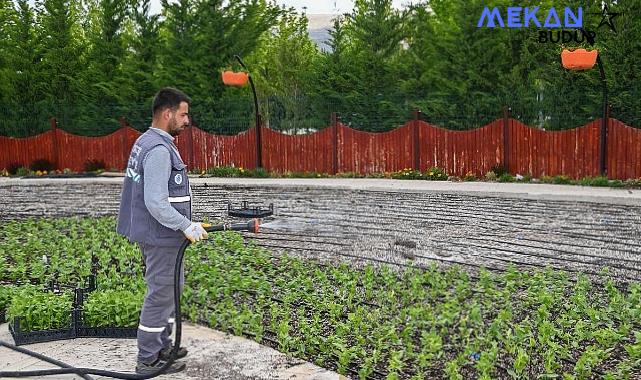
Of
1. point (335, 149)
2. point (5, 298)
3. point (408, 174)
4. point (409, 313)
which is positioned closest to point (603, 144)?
point (408, 174)

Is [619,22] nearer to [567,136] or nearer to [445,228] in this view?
[567,136]

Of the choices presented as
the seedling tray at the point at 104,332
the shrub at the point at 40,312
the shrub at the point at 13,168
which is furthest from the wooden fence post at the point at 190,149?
the seedling tray at the point at 104,332

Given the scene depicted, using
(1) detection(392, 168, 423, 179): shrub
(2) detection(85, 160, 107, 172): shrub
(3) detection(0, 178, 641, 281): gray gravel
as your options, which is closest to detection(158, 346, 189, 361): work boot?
(3) detection(0, 178, 641, 281): gray gravel

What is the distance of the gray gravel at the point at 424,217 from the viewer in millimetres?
9656

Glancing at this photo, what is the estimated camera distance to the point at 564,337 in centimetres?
590

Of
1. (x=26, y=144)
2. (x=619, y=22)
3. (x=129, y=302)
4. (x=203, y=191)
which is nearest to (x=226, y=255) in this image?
(x=129, y=302)

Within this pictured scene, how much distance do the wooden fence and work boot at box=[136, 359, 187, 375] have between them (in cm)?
1545

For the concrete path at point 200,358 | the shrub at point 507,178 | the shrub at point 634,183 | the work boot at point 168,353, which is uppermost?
the shrub at point 507,178

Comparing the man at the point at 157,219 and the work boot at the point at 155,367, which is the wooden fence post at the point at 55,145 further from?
the work boot at the point at 155,367

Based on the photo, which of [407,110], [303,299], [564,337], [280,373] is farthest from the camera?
[407,110]

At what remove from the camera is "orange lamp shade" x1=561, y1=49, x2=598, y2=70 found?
17812mm

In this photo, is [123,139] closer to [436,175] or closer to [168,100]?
[436,175]

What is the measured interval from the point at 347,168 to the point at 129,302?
1664 centimetres

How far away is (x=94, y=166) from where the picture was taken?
26.4 m
